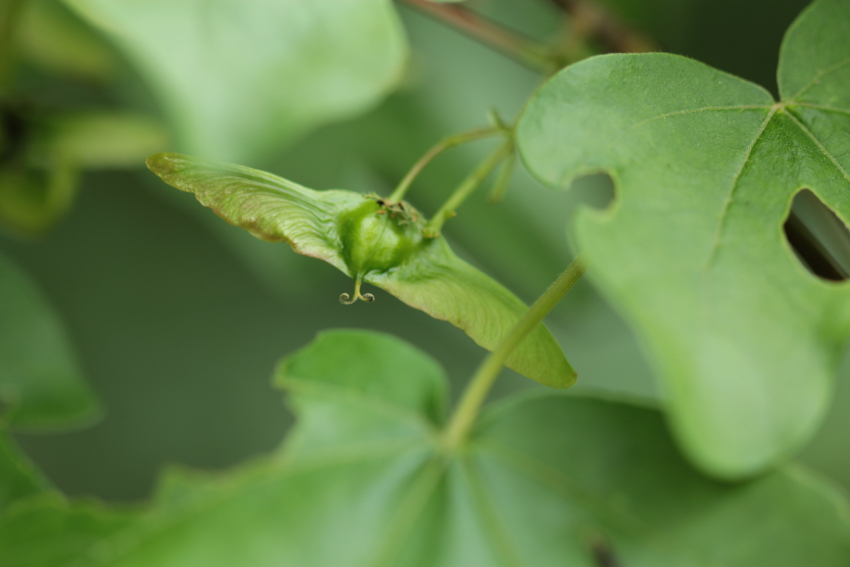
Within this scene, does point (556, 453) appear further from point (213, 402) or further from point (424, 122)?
point (213, 402)

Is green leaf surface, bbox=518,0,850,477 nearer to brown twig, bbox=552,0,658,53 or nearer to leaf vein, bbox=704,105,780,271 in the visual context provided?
leaf vein, bbox=704,105,780,271

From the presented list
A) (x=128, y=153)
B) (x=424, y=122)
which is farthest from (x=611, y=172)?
(x=424, y=122)

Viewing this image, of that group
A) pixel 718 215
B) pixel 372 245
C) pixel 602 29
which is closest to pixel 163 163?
pixel 372 245

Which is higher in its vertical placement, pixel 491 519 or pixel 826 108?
pixel 826 108

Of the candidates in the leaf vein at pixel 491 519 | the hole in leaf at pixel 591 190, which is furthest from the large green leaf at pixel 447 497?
the hole in leaf at pixel 591 190

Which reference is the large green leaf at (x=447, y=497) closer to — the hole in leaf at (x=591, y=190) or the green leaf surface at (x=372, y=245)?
the green leaf surface at (x=372, y=245)

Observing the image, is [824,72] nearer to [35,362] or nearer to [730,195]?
[730,195]
